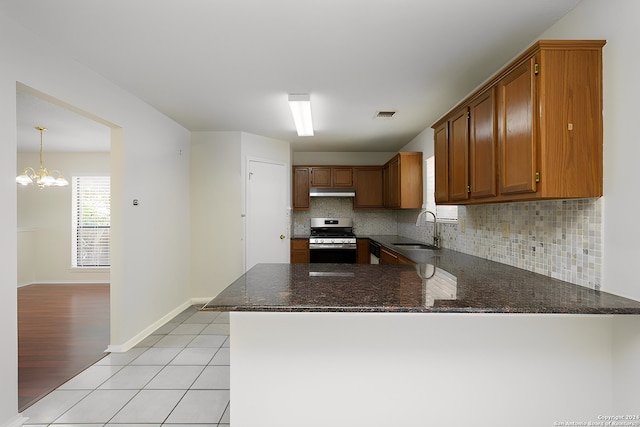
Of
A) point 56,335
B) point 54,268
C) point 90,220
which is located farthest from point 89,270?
point 56,335

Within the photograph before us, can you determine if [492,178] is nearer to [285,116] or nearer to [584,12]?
[584,12]

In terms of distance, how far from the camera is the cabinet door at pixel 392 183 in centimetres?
504

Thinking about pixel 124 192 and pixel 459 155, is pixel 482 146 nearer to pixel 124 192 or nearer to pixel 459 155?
pixel 459 155

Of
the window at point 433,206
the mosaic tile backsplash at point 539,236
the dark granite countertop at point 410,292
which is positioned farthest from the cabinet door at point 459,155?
the window at point 433,206

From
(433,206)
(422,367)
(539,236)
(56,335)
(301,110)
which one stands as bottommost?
(56,335)

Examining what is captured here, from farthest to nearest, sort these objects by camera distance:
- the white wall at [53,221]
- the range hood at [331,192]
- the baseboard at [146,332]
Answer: the white wall at [53,221] < the range hood at [331,192] < the baseboard at [146,332]

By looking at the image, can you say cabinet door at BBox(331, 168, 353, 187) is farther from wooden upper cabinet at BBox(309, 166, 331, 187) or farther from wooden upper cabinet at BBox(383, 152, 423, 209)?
wooden upper cabinet at BBox(383, 152, 423, 209)

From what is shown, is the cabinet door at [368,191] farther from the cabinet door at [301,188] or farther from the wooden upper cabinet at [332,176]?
the cabinet door at [301,188]

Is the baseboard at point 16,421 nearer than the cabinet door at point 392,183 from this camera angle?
Yes

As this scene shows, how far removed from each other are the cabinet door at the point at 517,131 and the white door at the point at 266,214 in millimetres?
3646

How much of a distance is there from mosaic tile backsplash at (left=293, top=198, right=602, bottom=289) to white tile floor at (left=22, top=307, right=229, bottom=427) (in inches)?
89.5

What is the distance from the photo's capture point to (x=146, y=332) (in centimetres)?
371

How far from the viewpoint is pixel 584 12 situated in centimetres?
187

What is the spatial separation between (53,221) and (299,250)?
4.65 meters
